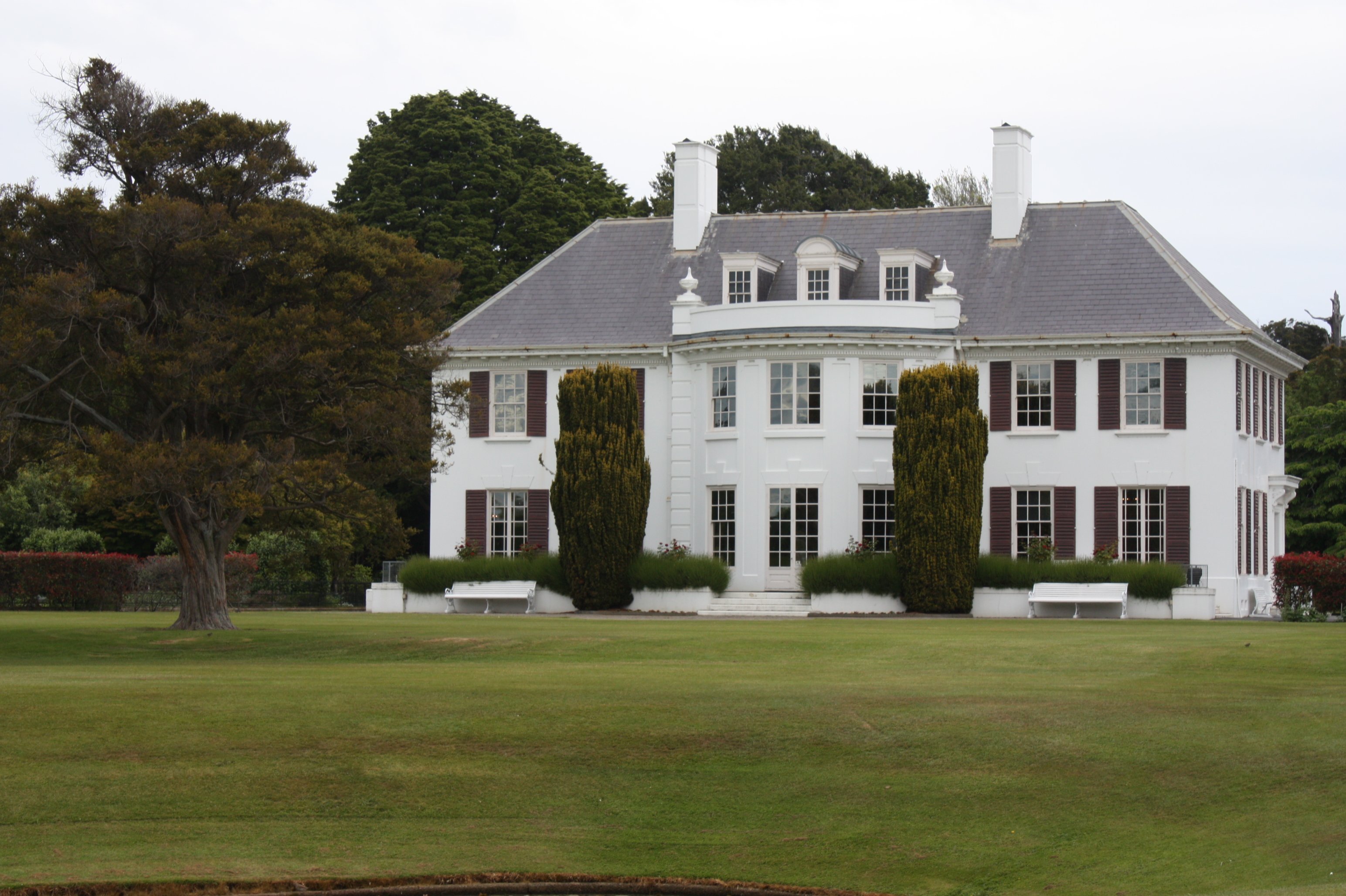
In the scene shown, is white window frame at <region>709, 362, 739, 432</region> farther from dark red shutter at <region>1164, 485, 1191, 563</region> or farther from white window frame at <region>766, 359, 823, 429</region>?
dark red shutter at <region>1164, 485, 1191, 563</region>

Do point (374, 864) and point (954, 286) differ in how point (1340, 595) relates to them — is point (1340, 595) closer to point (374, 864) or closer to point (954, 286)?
point (954, 286)

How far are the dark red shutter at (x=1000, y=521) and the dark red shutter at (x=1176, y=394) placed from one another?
12.2 ft

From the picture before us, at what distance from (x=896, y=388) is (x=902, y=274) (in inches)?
131

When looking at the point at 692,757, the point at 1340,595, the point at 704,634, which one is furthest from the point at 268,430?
the point at 1340,595

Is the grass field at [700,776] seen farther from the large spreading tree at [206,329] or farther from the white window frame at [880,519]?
the white window frame at [880,519]

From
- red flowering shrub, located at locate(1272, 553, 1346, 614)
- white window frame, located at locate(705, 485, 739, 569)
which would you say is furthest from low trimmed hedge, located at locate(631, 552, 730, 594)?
red flowering shrub, located at locate(1272, 553, 1346, 614)

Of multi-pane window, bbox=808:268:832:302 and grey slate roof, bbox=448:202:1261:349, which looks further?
multi-pane window, bbox=808:268:832:302

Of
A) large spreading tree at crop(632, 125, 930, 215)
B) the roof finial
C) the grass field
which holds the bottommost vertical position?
the grass field

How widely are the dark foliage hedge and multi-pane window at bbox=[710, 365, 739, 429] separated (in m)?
15.3

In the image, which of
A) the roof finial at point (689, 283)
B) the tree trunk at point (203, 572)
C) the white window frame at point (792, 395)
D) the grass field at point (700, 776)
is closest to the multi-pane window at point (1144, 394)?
the white window frame at point (792, 395)

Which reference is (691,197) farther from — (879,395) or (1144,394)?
(1144,394)

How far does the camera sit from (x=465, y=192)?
181 feet

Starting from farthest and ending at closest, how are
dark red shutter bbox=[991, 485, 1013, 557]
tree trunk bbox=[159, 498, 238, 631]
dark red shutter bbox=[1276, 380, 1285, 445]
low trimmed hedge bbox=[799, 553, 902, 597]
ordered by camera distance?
dark red shutter bbox=[1276, 380, 1285, 445], dark red shutter bbox=[991, 485, 1013, 557], low trimmed hedge bbox=[799, 553, 902, 597], tree trunk bbox=[159, 498, 238, 631]

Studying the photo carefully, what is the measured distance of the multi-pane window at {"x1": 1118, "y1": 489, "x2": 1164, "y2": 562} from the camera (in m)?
36.9
